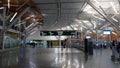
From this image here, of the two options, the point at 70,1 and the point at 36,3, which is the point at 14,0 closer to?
the point at 36,3

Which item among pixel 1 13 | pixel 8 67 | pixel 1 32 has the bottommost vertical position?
pixel 8 67

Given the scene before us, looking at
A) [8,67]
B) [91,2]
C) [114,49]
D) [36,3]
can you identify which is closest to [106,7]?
[91,2]

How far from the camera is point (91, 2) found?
31.7 meters

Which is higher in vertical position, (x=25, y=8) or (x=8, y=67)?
(x=25, y=8)

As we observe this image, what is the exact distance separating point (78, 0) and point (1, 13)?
49.7 ft

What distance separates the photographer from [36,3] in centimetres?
3086

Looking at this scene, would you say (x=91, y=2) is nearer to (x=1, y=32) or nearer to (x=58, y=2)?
(x=58, y=2)

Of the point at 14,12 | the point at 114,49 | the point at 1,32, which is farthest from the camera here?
the point at 14,12

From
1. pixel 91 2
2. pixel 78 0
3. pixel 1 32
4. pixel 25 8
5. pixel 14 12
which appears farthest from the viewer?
pixel 14 12

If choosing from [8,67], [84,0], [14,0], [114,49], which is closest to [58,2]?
[84,0]

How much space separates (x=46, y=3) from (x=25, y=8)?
15.7 feet

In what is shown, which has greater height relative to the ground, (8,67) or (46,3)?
(46,3)

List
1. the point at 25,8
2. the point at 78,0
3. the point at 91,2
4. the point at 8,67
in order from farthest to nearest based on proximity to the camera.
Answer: the point at 25,8, the point at 91,2, the point at 78,0, the point at 8,67

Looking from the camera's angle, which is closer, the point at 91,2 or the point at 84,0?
the point at 84,0
